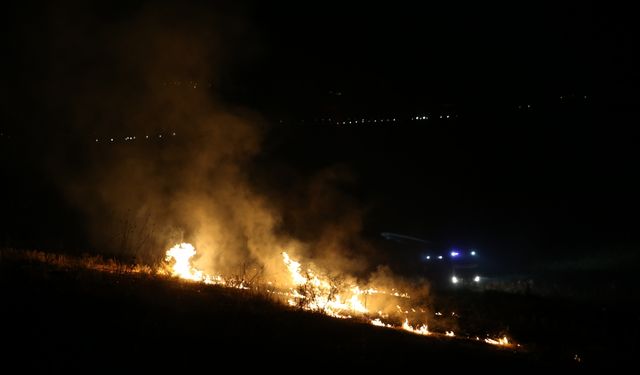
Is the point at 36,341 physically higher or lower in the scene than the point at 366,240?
lower

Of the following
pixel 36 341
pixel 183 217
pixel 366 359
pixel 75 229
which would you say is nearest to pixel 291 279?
pixel 183 217

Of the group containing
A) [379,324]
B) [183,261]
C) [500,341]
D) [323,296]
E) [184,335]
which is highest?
[183,261]

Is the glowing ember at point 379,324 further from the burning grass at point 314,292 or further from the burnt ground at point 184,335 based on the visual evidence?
the burnt ground at point 184,335

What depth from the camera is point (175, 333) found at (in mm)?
5953

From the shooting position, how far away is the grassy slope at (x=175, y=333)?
16.7 ft

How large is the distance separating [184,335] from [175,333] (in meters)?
0.11

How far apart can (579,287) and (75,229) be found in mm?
21655

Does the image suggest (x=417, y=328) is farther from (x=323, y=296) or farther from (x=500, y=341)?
(x=323, y=296)

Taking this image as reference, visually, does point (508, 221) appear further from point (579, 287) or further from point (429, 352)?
point (429, 352)

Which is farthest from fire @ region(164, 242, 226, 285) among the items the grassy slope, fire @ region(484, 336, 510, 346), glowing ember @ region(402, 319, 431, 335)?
fire @ region(484, 336, 510, 346)

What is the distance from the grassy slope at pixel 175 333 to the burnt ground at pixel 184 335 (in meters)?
0.01

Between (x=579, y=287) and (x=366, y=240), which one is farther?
(x=366, y=240)

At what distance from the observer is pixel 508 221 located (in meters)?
31.5

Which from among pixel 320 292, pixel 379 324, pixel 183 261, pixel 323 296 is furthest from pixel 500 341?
pixel 183 261
